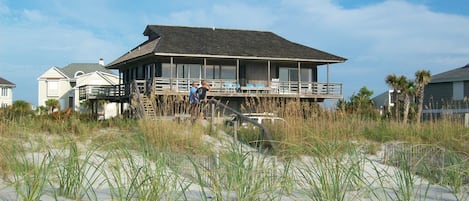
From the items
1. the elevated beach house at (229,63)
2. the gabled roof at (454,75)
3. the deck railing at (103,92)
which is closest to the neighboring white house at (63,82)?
the deck railing at (103,92)

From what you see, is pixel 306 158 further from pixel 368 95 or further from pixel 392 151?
pixel 368 95

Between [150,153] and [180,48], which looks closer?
[150,153]

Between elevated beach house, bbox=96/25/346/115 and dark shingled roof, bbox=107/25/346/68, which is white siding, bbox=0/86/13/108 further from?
elevated beach house, bbox=96/25/346/115

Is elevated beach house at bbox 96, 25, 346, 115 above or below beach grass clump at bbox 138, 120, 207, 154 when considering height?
above

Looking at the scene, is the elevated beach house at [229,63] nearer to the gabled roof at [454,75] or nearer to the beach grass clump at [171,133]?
the gabled roof at [454,75]

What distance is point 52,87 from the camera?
2403 inches

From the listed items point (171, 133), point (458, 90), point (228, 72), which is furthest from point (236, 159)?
point (458, 90)

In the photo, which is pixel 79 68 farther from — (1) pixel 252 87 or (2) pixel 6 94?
→ (1) pixel 252 87

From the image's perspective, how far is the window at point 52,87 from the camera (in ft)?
200

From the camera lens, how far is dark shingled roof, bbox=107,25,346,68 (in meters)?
30.3

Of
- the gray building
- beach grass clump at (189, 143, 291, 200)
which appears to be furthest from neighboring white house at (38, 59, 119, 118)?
beach grass clump at (189, 143, 291, 200)

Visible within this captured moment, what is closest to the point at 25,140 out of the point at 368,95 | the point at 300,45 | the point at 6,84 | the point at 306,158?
the point at 306,158

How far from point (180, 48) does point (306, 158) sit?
21.3m

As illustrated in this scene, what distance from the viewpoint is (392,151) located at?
35.7 ft
